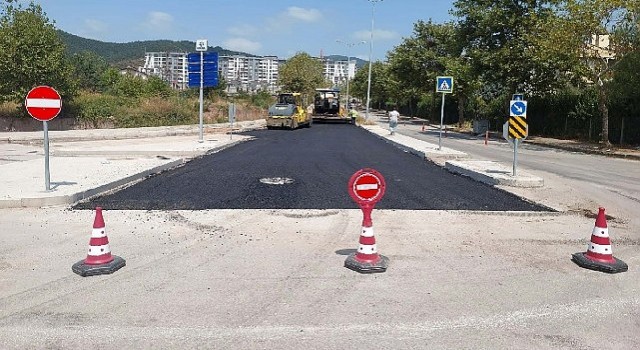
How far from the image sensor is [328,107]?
154 feet

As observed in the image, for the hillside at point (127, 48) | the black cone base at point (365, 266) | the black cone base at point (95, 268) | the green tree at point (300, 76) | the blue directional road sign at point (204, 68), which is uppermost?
the hillside at point (127, 48)

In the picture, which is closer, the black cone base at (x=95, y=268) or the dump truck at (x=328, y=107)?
the black cone base at (x=95, y=268)

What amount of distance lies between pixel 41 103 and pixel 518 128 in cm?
1030

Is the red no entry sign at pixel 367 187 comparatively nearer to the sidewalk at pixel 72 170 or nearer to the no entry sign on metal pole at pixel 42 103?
the sidewalk at pixel 72 170

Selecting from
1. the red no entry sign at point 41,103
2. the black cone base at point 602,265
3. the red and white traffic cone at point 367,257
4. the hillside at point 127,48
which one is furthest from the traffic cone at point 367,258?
the hillside at point 127,48

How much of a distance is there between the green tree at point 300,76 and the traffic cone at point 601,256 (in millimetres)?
58342

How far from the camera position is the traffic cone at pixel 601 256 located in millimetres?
6086

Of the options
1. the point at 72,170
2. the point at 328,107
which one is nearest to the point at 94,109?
the point at 328,107

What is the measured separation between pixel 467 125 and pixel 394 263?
4546 cm

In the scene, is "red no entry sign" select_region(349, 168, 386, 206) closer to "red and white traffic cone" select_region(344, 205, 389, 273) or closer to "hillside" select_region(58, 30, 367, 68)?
"red and white traffic cone" select_region(344, 205, 389, 273)

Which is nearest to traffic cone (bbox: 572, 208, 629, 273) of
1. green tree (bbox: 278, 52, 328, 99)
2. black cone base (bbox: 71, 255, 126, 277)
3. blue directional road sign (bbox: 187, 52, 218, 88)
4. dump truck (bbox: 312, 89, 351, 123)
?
black cone base (bbox: 71, 255, 126, 277)

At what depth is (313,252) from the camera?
6.66 m

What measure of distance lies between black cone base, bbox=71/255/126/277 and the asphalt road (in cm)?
341

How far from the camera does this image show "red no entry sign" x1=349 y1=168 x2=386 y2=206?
5992 millimetres
